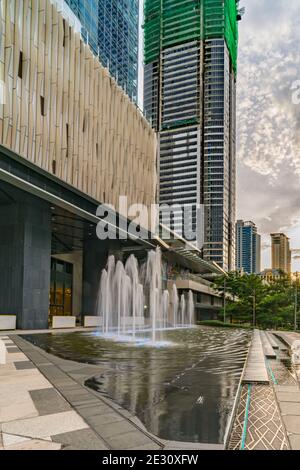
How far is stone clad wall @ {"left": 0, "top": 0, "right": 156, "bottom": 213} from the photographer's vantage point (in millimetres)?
23859

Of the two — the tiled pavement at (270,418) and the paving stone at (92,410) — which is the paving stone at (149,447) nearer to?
the tiled pavement at (270,418)

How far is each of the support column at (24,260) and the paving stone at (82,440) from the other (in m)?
22.7

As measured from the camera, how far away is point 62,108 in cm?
2894

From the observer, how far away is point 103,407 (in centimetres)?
601

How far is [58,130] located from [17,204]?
5.90 m

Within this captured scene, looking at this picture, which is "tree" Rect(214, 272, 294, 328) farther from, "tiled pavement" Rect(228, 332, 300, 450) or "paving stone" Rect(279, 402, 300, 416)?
"paving stone" Rect(279, 402, 300, 416)

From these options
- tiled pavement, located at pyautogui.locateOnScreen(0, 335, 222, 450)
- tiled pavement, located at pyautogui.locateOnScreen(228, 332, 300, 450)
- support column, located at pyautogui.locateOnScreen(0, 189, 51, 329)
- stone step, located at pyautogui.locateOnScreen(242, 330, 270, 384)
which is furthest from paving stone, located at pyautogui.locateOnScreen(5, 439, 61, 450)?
support column, located at pyautogui.locateOnScreen(0, 189, 51, 329)

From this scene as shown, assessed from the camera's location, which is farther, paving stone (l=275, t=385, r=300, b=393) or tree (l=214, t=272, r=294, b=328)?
tree (l=214, t=272, r=294, b=328)

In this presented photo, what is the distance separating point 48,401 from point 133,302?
3234 centimetres

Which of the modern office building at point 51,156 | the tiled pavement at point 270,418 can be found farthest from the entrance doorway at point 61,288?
the tiled pavement at point 270,418

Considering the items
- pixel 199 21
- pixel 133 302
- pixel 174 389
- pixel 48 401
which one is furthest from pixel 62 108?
pixel 199 21

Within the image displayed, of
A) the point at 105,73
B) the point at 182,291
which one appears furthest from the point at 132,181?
the point at 182,291

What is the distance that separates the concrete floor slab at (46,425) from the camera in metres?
4.75

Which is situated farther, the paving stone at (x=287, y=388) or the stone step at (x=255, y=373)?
the stone step at (x=255, y=373)
